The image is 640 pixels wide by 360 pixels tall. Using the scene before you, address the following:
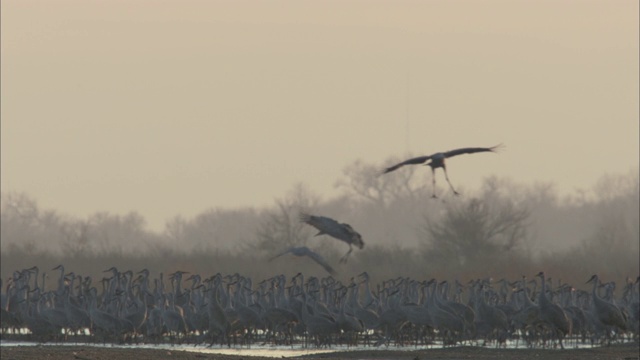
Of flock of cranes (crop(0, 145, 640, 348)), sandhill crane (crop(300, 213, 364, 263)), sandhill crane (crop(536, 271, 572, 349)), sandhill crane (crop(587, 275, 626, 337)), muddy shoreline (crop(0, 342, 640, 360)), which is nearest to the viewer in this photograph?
muddy shoreline (crop(0, 342, 640, 360))

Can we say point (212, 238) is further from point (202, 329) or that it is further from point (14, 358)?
point (14, 358)

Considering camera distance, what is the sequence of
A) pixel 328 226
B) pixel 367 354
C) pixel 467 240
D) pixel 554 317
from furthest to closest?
pixel 467 240
pixel 554 317
pixel 367 354
pixel 328 226

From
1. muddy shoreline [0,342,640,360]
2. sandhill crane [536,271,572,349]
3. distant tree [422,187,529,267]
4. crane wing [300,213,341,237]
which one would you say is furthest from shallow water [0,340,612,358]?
distant tree [422,187,529,267]

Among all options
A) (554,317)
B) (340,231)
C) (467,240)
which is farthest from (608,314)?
(467,240)

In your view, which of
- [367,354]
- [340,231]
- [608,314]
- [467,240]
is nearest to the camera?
[340,231]

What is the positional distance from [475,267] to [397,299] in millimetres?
18292

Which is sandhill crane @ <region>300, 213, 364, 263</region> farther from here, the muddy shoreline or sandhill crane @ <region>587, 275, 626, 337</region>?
sandhill crane @ <region>587, 275, 626, 337</region>

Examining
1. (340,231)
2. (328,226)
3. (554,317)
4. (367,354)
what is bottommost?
(367,354)

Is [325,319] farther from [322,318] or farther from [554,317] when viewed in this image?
[554,317]

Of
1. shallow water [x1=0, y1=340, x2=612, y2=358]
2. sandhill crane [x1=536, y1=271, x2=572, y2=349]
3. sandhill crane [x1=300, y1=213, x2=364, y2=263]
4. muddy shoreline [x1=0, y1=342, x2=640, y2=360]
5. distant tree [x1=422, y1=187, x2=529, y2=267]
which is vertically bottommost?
muddy shoreline [x1=0, y1=342, x2=640, y2=360]

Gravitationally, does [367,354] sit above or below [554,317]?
below

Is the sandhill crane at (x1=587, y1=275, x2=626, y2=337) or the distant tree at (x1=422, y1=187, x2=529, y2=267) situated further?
the distant tree at (x1=422, y1=187, x2=529, y2=267)

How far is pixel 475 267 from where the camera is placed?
5194 cm

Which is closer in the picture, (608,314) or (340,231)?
(340,231)
